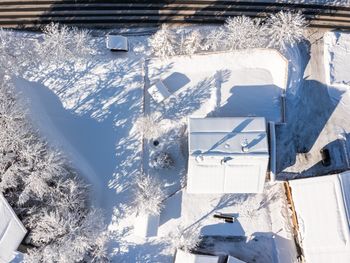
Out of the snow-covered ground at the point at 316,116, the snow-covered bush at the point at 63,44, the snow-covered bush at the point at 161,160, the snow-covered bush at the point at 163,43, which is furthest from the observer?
the snow-covered ground at the point at 316,116

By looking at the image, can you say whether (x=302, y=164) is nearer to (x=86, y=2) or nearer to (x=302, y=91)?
(x=302, y=91)

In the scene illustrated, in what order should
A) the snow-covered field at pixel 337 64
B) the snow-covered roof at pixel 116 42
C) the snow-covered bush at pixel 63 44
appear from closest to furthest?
the snow-covered bush at pixel 63 44
the snow-covered roof at pixel 116 42
the snow-covered field at pixel 337 64

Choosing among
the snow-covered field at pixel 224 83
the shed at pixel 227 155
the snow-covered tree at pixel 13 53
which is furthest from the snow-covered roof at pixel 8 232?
the snow-covered field at pixel 224 83

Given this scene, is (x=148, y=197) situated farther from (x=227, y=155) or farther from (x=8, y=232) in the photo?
(x=8, y=232)

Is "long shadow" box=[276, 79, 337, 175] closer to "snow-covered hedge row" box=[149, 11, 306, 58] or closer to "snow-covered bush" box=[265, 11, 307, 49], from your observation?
"snow-covered bush" box=[265, 11, 307, 49]

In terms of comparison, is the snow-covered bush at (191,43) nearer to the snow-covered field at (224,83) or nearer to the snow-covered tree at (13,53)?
the snow-covered field at (224,83)

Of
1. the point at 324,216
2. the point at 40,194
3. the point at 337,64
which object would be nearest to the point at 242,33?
the point at 337,64
